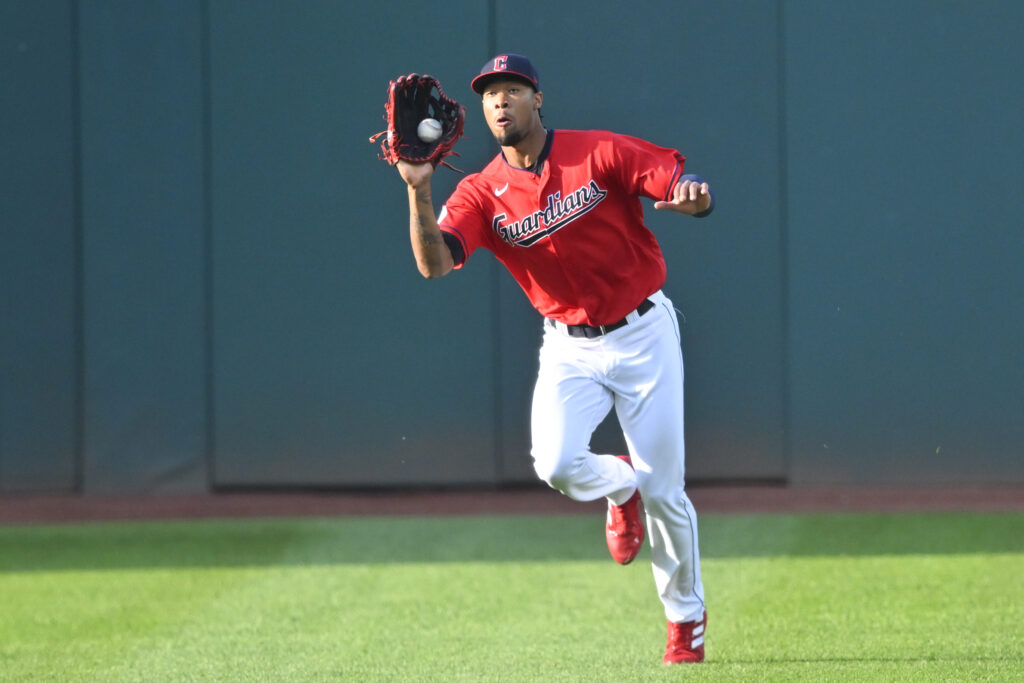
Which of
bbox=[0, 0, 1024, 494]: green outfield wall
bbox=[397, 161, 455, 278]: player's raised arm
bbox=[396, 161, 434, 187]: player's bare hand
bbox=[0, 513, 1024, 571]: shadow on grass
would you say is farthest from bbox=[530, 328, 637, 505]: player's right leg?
bbox=[0, 0, 1024, 494]: green outfield wall

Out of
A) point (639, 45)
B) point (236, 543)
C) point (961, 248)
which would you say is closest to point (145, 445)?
point (236, 543)

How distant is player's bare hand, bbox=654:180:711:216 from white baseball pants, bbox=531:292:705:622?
2.11ft

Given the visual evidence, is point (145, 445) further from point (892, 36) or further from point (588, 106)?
point (892, 36)

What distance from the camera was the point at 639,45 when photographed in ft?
29.8

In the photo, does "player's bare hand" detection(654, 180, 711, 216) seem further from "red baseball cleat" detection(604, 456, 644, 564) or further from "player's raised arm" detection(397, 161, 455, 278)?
"red baseball cleat" detection(604, 456, 644, 564)

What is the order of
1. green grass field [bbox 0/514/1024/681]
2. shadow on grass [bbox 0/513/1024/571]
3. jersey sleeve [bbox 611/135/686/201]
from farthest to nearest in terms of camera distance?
shadow on grass [bbox 0/513/1024/571], green grass field [bbox 0/514/1024/681], jersey sleeve [bbox 611/135/686/201]

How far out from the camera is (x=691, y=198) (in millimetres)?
4293

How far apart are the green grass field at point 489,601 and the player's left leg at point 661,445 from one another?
0.30 m

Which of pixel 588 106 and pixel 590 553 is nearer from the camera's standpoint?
pixel 590 553

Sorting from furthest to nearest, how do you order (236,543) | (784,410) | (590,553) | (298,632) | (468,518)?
(784,410), (468,518), (236,543), (590,553), (298,632)

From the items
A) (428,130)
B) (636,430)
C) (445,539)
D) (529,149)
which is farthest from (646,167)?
(445,539)

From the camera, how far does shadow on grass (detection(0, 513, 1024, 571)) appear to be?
23.5ft

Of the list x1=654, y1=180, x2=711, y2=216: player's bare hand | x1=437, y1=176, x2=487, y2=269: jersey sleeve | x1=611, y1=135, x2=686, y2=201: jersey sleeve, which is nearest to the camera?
x1=654, y1=180, x2=711, y2=216: player's bare hand

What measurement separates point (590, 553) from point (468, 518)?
1471mm
